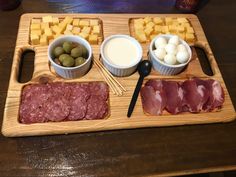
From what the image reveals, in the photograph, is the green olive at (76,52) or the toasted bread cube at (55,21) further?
the toasted bread cube at (55,21)

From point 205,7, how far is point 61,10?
726 millimetres

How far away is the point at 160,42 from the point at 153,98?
235 millimetres

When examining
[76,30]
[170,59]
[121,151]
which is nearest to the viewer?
[121,151]

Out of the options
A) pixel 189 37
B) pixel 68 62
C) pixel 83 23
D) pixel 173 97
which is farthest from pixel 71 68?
pixel 189 37

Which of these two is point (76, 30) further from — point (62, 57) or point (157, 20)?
point (157, 20)

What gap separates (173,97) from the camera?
0.99 m

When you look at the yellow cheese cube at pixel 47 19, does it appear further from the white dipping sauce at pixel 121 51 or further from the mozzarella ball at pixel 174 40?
the mozzarella ball at pixel 174 40

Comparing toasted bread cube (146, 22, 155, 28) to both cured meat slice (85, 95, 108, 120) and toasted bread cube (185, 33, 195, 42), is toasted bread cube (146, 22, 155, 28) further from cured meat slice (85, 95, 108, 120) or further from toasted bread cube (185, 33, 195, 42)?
cured meat slice (85, 95, 108, 120)

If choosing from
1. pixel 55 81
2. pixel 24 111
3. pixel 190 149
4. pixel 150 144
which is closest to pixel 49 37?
pixel 55 81

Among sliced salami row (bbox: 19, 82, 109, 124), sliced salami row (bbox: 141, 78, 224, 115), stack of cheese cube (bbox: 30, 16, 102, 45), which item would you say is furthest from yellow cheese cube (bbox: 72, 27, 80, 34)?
sliced salami row (bbox: 141, 78, 224, 115)

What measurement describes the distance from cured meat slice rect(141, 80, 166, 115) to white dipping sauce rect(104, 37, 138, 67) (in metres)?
0.12

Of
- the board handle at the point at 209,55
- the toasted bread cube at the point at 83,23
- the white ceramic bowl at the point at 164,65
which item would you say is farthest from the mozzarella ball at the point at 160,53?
the toasted bread cube at the point at 83,23

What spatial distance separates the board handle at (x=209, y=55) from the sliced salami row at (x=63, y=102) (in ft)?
1.54

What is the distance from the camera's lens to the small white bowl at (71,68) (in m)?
0.97
